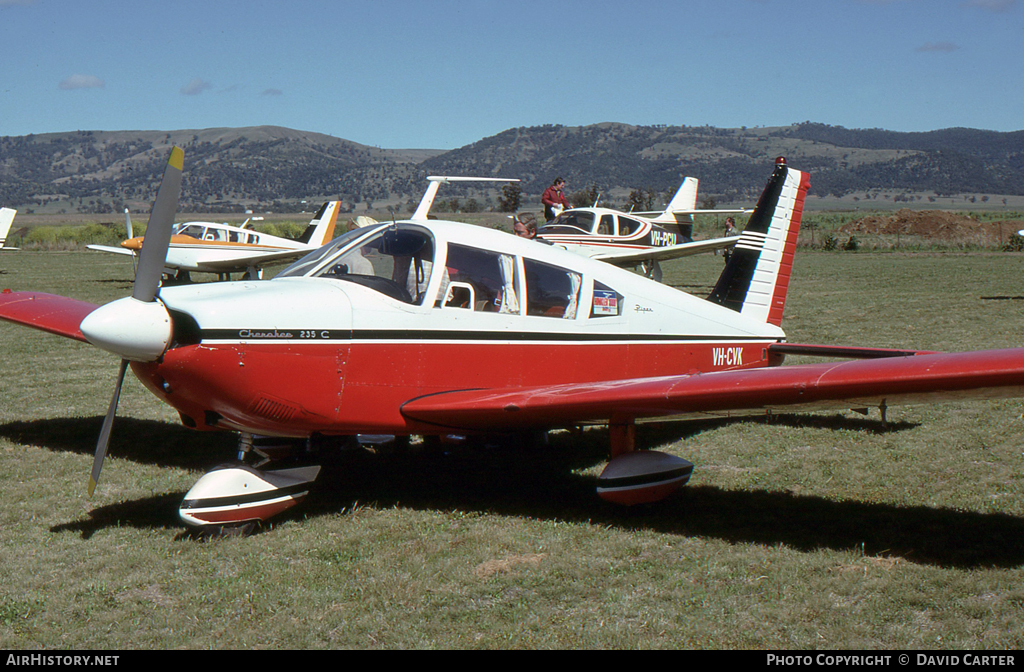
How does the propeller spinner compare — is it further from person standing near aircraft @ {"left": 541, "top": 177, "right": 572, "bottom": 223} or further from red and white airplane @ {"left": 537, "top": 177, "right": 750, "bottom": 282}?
red and white airplane @ {"left": 537, "top": 177, "right": 750, "bottom": 282}

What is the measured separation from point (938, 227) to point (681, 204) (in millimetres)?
40251

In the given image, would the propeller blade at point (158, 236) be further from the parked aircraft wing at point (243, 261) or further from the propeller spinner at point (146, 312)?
the parked aircraft wing at point (243, 261)

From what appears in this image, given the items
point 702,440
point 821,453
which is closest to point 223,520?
point 702,440

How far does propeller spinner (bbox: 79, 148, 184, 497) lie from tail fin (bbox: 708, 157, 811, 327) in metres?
4.97

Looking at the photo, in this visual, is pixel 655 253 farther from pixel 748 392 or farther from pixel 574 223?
pixel 748 392

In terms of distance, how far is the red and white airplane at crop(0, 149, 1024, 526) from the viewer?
14.4 ft

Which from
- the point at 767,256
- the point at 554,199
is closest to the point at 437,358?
the point at 767,256

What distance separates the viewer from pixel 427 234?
217 inches

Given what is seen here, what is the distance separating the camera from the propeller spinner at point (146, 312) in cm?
428

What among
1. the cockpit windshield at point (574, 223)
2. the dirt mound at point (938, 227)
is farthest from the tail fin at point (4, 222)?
the dirt mound at point (938, 227)

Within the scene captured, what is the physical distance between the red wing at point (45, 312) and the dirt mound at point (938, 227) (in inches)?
2112

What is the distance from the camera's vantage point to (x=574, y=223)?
22531 millimetres

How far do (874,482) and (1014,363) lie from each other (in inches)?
98.4

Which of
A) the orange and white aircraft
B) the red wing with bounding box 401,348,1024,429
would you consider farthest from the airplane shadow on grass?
the orange and white aircraft
